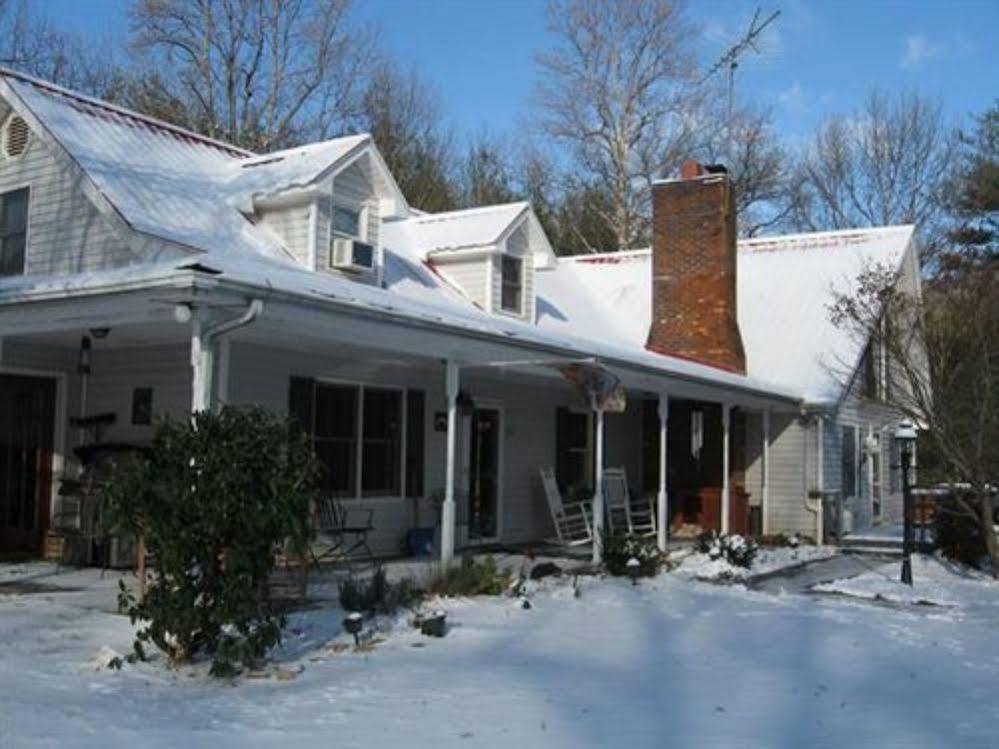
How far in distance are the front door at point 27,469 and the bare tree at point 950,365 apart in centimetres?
1099

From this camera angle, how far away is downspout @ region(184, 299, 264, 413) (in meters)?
8.02

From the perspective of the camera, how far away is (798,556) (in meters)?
16.4

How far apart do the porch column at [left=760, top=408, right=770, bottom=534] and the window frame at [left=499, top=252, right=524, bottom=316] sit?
15.6ft

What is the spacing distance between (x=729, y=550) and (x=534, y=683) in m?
7.46

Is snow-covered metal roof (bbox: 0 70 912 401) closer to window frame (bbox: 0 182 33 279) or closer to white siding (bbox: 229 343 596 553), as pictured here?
window frame (bbox: 0 182 33 279)

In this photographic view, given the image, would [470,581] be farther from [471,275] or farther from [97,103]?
[97,103]

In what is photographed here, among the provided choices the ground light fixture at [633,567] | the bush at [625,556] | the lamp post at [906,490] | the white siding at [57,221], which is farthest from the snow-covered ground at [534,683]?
the white siding at [57,221]

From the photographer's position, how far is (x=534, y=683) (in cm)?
695

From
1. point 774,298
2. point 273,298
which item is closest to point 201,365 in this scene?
point 273,298

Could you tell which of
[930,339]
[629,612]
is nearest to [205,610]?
[629,612]

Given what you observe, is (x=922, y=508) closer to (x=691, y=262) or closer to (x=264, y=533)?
(x=691, y=262)

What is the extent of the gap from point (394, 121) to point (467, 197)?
11.0 ft

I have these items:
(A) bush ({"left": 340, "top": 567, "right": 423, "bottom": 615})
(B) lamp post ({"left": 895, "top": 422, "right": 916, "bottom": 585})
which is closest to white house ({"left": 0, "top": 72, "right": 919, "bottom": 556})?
(A) bush ({"left": 340, "top": 567, "right": 423, "bottom": 615})

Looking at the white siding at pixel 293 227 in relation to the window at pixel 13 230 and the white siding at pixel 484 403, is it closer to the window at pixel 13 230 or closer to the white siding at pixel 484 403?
the white siding at pixel 484 403
